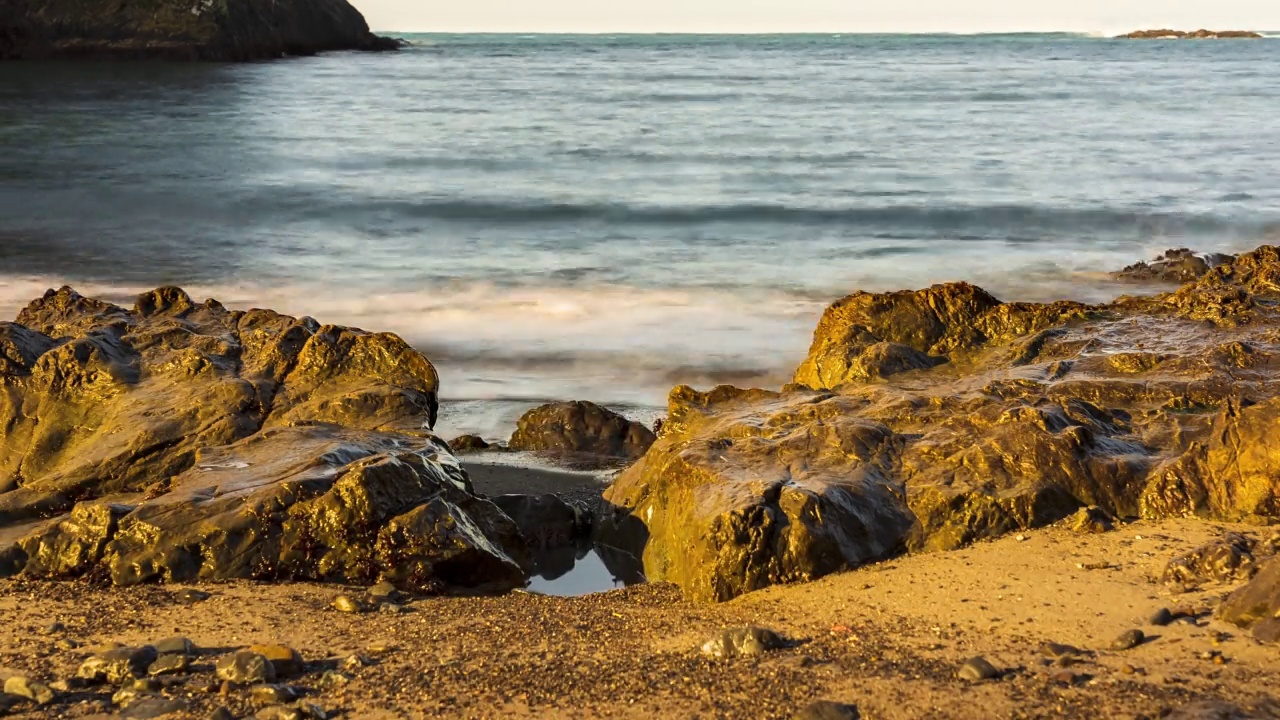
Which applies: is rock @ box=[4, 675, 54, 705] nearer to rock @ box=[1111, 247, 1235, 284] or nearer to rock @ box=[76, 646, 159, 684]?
rock @ box=[76, 646, 159, 684]

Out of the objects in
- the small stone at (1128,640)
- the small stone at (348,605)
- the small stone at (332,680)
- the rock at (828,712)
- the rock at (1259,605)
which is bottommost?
the small stone at (348,605)

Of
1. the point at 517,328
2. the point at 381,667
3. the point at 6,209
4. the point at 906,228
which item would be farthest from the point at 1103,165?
the point at 381,667

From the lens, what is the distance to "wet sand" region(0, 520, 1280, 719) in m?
3.19

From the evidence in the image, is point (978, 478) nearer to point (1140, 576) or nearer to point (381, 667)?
point (1140, 576)

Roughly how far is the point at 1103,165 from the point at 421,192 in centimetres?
1117

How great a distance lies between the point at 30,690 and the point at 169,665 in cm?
34

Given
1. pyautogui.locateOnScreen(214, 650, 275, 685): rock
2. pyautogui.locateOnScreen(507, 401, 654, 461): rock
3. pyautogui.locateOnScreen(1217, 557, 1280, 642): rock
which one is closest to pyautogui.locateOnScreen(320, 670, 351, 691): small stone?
pyautogui.locateOnScreen(214, 650, 275, 685): rock

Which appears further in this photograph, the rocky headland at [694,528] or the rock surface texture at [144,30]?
the rock surface texture at [144,30]

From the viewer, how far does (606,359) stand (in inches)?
352

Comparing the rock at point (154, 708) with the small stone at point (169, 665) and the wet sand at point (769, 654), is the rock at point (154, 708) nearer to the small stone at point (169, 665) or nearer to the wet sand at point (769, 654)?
the wet sand at point (769, 654)

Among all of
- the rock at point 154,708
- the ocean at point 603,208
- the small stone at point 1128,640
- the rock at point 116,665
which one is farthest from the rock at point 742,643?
the ocean at point 603,208

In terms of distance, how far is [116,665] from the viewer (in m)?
3.41

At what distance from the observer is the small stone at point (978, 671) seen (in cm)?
326

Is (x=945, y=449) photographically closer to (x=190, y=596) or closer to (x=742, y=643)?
(x=742, y=643)
